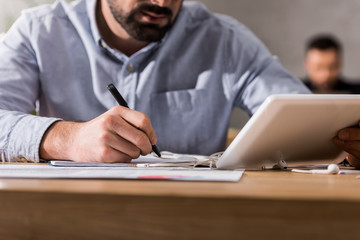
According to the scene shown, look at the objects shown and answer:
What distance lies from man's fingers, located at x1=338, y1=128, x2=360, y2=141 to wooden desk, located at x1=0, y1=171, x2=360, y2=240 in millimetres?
351

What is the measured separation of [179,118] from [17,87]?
45cm

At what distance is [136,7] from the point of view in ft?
4.20

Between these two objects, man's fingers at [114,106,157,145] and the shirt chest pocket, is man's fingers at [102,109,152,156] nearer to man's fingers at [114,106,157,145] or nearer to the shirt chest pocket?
man's fingers at [114,106,157,145]

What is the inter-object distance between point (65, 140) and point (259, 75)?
74 centimetres

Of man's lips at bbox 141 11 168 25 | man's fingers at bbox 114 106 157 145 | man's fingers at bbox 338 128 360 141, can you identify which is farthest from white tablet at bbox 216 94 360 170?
man's lips at bbox 141 11 168 25

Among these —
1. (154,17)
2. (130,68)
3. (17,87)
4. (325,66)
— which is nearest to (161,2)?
(154,17)

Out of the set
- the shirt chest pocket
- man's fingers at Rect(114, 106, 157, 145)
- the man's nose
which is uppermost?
the man's nose

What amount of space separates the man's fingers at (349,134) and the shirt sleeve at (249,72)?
59 centimetres

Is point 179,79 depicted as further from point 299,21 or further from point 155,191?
point 299,21

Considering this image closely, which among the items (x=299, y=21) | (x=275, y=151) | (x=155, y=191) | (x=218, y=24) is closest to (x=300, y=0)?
(x=299, y=21)

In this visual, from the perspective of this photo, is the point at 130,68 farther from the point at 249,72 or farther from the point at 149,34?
the point at 249,72

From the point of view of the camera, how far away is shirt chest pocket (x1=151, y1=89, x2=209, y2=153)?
1312mm

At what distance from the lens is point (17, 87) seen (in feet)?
3.93

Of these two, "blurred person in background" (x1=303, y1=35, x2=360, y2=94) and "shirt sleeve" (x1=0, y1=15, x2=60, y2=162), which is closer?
"shirt sleeve" (x1=0, y1=15, x2=60, y2=162)
